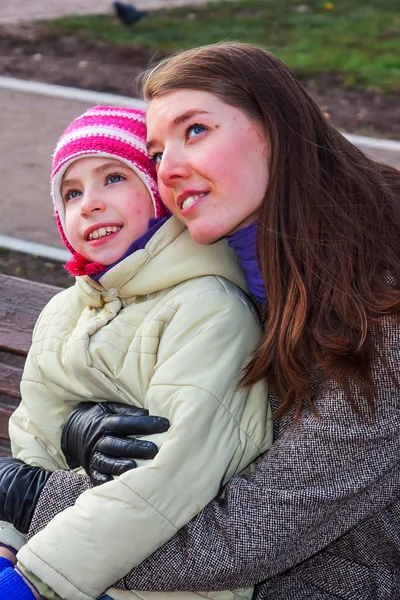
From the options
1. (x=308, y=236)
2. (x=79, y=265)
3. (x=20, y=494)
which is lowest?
(x=20, y=494)

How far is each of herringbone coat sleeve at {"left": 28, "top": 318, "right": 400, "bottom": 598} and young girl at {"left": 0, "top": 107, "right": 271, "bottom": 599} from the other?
6 centimetres

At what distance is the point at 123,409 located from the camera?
2.73 meters

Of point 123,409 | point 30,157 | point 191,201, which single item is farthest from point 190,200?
point 30,157

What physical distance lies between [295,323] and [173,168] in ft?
1.65

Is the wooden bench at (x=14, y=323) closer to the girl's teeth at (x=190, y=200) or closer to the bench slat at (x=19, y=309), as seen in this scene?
the bench slat at (x=19, y=309)

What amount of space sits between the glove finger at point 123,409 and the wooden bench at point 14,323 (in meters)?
0.68

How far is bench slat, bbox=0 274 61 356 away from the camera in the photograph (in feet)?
11.3

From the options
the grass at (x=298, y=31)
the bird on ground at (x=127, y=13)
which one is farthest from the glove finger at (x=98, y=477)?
the bird on ground at (x=127, y=13)

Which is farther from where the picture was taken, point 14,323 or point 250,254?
point 14,323

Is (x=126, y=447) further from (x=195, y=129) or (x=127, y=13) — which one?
(x=127, y=13)

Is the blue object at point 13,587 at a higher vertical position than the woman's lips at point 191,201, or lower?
lower

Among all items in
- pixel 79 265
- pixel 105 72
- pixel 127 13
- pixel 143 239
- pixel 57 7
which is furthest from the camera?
pixel 57 7

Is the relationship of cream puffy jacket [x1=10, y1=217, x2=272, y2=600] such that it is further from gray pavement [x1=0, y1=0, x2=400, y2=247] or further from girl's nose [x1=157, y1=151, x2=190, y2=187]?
gray pavement [x1=0, y1=0, x2=400, y2=247]

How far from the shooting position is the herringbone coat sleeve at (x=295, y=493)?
2.48m
